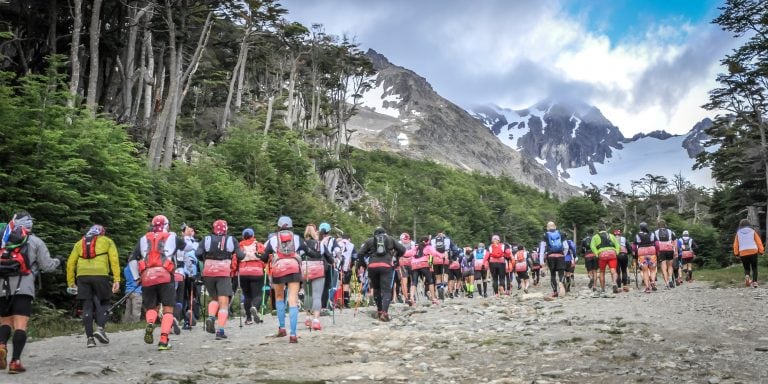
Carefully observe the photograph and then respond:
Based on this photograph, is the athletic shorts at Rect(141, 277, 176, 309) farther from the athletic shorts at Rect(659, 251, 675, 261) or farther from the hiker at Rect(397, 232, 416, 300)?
the athletic shorts at Rect(659, 251, 675, 261)

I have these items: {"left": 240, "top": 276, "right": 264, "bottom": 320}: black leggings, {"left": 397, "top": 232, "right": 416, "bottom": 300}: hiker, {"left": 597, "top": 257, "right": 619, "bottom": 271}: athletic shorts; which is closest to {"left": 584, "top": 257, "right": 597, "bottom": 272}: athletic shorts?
{"left": 597, "top": 257, "right": 619, "bottom": 271}: athletic shorts

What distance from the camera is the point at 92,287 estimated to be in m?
9.83

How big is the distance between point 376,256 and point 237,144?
17.5m

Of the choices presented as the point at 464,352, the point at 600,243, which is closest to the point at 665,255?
the point at 600,243

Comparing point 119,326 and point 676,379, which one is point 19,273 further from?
point 676,379

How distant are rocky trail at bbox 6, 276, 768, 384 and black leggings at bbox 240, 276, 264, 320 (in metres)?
0.54

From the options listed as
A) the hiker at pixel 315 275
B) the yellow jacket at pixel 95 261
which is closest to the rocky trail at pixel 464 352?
the hiker at pixel 315 275

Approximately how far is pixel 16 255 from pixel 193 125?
3027 centimetres

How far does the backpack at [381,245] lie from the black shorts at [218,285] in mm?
3746

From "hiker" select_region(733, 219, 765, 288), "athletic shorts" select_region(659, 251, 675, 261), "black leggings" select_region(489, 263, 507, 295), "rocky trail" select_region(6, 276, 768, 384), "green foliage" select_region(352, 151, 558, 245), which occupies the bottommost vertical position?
"rocky trail" select_region(6, 276, 768, 384)

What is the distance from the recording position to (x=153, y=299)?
960 cm

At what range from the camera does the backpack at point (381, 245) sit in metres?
13.6

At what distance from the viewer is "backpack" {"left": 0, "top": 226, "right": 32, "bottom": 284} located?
7867mm

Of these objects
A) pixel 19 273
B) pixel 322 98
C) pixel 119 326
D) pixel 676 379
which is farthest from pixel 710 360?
pixel 322 98
